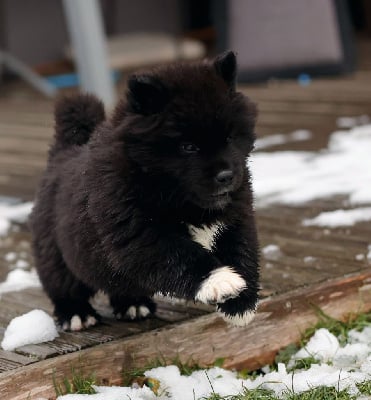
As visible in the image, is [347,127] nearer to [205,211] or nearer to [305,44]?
[305,44]

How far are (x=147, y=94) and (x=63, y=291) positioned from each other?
0.99 metres

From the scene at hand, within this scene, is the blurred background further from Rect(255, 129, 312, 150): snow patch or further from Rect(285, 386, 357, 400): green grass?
Rect(285, 386, 357, 400): green grass

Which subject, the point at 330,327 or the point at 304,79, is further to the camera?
the point at 304,79

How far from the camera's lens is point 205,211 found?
3.05 m

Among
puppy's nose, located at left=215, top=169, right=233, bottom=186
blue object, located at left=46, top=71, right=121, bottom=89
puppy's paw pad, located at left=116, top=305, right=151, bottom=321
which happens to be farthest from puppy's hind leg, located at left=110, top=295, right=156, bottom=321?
blue object, located at left=46, top=71, right=121, bottom=89

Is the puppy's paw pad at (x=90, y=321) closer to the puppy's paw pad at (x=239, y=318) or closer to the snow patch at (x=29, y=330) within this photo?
the snow patch at (x=29, y=330)

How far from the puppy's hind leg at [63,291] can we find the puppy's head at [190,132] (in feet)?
2.34

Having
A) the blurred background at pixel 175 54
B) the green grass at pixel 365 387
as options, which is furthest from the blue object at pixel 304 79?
the green grass at pixel 365 387

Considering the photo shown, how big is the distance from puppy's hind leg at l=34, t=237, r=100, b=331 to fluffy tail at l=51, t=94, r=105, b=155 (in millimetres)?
457

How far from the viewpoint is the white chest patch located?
3072mm

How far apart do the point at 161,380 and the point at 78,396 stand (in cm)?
35

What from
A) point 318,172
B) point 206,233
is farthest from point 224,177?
point 318,172

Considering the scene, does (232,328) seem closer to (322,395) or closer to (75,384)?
(322,395)

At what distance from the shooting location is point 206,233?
3086mm
